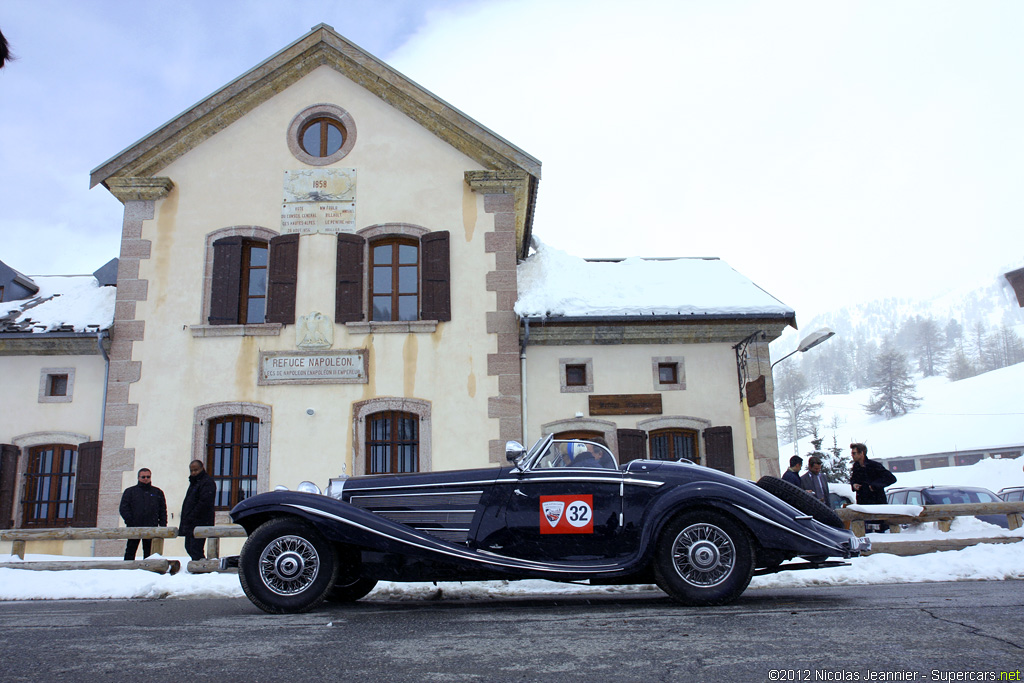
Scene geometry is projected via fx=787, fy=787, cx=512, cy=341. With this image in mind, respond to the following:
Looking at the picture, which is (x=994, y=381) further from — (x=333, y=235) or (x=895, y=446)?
(x=333, y=235)

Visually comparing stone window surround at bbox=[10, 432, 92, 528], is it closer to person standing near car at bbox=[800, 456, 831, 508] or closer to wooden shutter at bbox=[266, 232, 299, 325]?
wooden shutter at bbox=[266, 232, 299, 325]

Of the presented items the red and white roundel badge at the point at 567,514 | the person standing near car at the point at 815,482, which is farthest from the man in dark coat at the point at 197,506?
the person standing near car at the point at 815,482

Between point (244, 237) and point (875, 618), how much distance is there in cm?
1166

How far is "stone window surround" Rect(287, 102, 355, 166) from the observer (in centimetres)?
1388

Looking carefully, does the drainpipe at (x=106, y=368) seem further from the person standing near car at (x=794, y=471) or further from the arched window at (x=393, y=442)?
the person standing near car at (x=794, y=471)

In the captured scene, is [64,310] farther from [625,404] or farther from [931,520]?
[931,520]

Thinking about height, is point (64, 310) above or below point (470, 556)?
above

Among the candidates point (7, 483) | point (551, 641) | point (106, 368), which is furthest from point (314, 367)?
point (551, 641)

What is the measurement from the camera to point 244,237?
13.5 metres

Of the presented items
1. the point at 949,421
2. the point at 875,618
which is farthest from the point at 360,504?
the point at 949,421

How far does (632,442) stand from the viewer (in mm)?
13039

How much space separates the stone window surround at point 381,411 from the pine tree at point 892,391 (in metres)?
79.1

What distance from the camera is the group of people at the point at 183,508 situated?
9.52 metres

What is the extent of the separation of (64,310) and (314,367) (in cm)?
484
